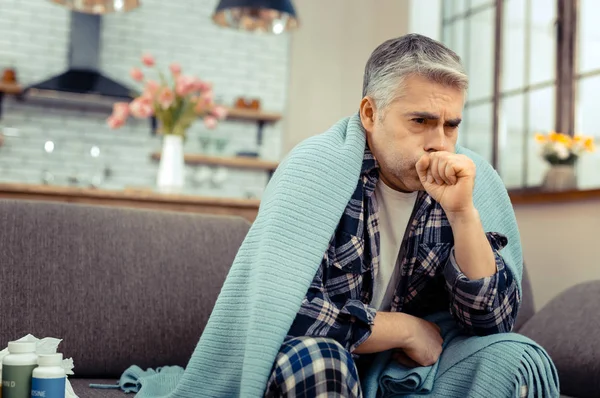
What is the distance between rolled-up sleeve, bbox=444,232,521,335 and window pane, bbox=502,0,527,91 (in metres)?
3.26

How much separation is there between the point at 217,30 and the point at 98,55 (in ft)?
3.52

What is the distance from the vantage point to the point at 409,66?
1.58 metres

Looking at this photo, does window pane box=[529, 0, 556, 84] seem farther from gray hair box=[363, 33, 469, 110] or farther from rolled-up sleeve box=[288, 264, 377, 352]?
rolled-up sleeve box=[288, 264, 377, 352]

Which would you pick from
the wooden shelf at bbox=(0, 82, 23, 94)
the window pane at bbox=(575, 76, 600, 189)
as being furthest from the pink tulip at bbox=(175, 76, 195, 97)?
the wooden shelf at bbox=(0, 82, 23, 94)

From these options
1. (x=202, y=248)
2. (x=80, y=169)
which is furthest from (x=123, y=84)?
(x=202, y=248)

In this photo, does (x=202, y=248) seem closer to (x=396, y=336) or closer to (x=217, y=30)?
(x=396, y=336)

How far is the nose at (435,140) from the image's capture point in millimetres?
1579

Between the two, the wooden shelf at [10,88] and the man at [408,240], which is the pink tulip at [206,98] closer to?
the man at [408,240]

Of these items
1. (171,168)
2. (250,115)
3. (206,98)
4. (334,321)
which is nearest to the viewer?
(334,321)

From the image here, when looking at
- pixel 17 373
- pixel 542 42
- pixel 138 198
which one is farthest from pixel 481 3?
pixel 17 373

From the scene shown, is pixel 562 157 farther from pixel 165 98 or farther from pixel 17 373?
pixel 17 373

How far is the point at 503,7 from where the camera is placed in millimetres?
4867

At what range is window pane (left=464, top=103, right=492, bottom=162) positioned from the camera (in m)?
4.89

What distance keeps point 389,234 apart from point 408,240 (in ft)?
0.15
